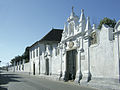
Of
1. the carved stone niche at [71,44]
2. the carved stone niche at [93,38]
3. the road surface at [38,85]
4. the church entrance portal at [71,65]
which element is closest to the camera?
the road surface at [38,85]

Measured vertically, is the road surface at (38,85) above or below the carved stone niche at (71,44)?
below

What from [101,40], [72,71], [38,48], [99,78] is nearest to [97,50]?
[101,40]

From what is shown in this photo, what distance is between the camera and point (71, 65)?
22594 millimetres

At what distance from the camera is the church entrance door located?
71.4 ft

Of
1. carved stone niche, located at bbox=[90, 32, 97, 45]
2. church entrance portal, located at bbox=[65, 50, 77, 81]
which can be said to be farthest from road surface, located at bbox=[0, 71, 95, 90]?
carved stone niche, located at bbox=[90, 32, 97, 45]

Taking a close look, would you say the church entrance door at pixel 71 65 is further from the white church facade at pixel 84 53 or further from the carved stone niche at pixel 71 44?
the carved stone niche at pixel 71 44

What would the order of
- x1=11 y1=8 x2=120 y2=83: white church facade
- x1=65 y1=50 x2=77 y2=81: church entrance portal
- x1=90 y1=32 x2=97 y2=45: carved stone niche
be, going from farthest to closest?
1. x1=65 y1=50 x2=77 y2=81: church entrance portal
2. x1=90 y1=32 x2=97 y2=45: carved stone niche
3. x1=11 y1=8 x2=120 y2=83: white church facade

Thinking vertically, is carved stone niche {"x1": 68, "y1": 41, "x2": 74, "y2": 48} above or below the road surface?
above

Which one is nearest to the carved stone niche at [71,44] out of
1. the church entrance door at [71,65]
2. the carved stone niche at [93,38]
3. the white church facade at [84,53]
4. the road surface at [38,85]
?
the white church facade at [84,53]

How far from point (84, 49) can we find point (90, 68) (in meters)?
2.08

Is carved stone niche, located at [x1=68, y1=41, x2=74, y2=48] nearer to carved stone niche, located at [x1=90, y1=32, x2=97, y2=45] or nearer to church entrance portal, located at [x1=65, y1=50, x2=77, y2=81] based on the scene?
church entrance portal, located at [x1=65, y1=50, x2=77, y2=81]

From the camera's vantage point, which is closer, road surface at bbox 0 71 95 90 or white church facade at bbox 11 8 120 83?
white church facade at bbox 11 8 120 83

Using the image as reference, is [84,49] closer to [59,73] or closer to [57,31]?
[59,73]

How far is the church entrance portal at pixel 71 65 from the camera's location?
2178 centimetres
